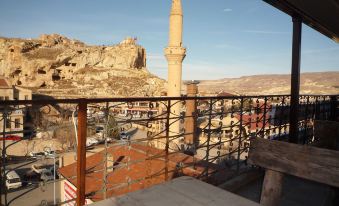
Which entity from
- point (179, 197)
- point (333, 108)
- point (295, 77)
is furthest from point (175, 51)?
point (179, 197)

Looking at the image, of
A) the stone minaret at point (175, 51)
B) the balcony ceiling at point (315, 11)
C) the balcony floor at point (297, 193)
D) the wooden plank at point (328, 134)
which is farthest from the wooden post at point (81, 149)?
the stone minaret at point (175, 51)

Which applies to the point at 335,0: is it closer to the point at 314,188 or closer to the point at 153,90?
the point at 314,188

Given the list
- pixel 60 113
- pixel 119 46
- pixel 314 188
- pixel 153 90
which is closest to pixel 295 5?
pixel 314 188

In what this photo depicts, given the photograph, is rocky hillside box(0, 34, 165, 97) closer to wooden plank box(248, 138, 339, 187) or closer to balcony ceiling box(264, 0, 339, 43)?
balcony ceiling box(264, 0, 339, 43)

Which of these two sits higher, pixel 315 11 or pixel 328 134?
pixel 315 11

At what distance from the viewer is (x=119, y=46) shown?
7812 centimetres

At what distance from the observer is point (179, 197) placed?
1.73 metres

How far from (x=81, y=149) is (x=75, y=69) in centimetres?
7077

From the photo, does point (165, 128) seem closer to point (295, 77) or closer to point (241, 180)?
point (241, 180)

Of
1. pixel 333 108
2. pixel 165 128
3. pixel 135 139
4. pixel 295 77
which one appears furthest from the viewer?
pixel 333 108

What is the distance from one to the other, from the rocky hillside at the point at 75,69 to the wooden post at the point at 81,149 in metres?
52.7

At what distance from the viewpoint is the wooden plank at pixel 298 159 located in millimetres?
1440

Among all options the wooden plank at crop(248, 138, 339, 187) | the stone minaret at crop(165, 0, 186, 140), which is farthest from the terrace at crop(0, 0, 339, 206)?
the stone minaret at crop(165, 0, 186, 140)

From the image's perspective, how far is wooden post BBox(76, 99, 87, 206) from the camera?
238 cm
